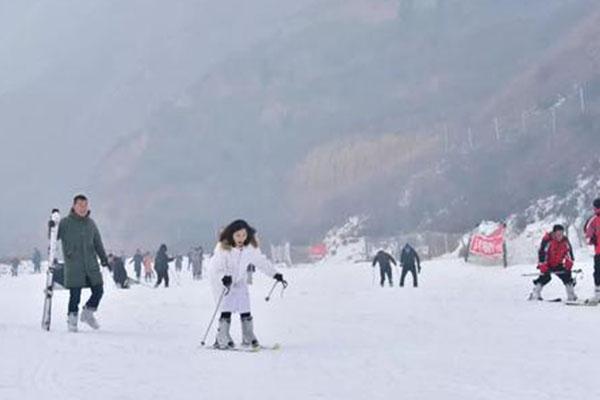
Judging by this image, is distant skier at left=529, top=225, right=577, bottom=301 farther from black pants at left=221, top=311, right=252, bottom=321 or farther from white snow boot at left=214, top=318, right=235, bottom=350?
white snow boot at left=214, top=318, right=235, bottom=350

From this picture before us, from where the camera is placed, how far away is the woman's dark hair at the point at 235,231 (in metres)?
10.5

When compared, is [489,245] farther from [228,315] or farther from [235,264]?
[228,315]

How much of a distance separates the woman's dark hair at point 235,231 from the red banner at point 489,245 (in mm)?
25533

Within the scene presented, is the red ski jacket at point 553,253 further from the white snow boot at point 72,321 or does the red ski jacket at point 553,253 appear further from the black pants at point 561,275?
the white snow boot at point 72,321

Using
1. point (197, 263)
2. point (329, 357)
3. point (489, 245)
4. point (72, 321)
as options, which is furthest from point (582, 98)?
point (329, 357)

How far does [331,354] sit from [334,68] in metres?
113

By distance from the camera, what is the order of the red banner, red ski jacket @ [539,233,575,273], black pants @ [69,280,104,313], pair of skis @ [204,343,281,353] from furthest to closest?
1. the red banner
2. red ski jacket @ [539,233,575,273]
3. black pants @ [69,280,104,313]
4. pair of skis @ [204,343,281,353]

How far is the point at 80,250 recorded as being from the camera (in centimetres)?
1179

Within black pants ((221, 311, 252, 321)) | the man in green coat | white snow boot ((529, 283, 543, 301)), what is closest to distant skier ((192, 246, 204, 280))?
white snow boot ((529, 283, 543, 301))

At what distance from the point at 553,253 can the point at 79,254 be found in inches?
368

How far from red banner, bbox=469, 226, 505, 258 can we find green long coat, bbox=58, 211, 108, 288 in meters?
24.9

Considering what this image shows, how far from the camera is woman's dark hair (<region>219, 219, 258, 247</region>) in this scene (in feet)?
34.5

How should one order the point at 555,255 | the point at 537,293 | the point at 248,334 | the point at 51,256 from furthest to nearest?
the point at 537,293
the point at 555,255
the point at 51,256
the point at 248,334

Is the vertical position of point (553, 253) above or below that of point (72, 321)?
above
